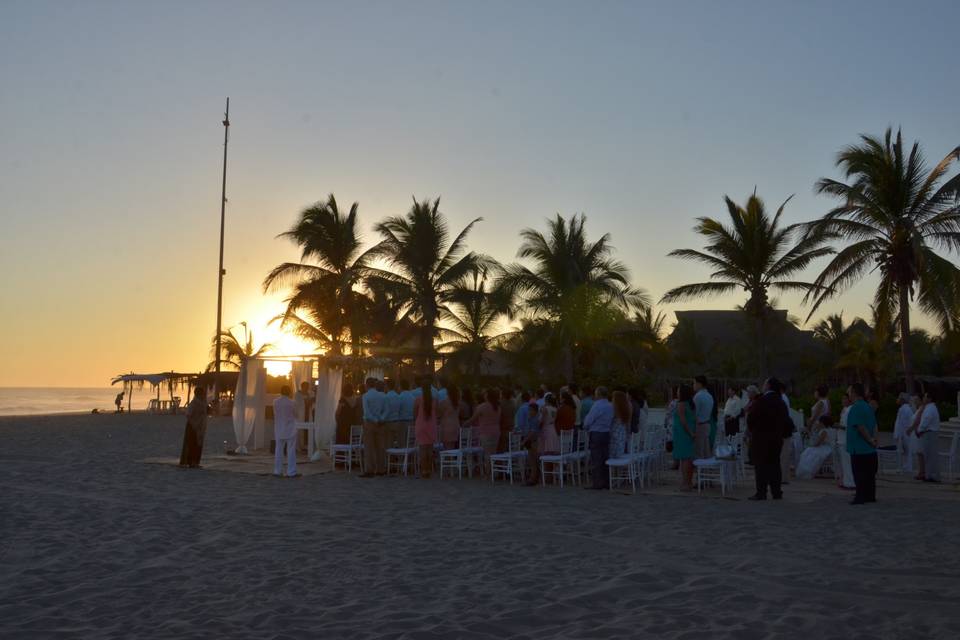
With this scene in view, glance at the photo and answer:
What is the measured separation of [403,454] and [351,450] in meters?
1.04

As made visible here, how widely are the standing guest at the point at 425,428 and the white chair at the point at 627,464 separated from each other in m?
3.18

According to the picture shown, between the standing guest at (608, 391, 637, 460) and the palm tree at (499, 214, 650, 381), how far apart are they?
48.7ft

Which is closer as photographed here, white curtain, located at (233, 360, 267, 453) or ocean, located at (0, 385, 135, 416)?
white curtain, located at (233, 360, 267, 453)

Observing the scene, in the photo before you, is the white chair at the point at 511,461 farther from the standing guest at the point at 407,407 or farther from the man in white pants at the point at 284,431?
the man in white pants at the point at 284,431

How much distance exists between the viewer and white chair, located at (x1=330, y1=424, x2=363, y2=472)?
15320 millimetres

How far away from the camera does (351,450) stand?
15.7 meters

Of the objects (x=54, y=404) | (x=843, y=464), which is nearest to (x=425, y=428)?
(x=843, y=464)

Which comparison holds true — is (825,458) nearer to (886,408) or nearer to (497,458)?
(497,458)

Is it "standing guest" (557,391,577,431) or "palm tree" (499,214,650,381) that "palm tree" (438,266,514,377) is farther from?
"standing guest" (557,391,577,431)

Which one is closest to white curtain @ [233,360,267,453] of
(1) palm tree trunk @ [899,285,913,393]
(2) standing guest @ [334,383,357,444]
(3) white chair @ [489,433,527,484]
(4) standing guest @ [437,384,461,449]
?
(2) standing guest @ [334,383,357,444]

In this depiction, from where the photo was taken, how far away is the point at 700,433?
1372 cm

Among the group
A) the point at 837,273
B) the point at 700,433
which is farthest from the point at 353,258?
the point at 700,433

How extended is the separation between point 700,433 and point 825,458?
254 centimetres

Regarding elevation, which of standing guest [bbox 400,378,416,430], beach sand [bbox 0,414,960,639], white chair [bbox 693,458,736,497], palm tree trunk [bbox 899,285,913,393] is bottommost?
beach sand [bbox 0,414,960,639]
